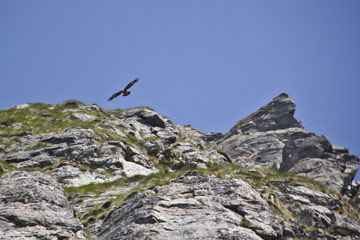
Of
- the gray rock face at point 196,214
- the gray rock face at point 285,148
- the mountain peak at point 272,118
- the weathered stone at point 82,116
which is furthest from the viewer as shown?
the mountain peak at point 272,118

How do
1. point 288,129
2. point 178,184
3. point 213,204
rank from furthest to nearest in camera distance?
point 288,129
point 178,184
point 213,204

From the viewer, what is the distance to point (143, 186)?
21359 mm

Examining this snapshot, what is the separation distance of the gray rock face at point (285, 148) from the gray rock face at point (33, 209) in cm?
2870

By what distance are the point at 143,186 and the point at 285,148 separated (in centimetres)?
3776

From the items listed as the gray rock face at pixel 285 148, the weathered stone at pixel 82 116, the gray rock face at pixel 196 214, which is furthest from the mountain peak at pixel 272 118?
the gray rock face at pixel 196 214

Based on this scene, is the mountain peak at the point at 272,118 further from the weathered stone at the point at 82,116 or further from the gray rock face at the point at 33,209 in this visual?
the gray rock face at the point at 33,209

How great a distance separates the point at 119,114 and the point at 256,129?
2831 cm

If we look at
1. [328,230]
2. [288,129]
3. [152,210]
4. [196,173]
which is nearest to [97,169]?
[196,173]

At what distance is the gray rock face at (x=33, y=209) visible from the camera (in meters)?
14.5

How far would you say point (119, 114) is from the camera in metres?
50.2

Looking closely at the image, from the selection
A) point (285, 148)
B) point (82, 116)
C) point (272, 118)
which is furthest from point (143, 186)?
point (272, 118)

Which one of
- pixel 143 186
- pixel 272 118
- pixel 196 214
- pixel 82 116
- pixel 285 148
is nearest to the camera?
pixel 196 214

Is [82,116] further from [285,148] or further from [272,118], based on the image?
[272,118]

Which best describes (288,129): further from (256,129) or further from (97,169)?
(97,169)
